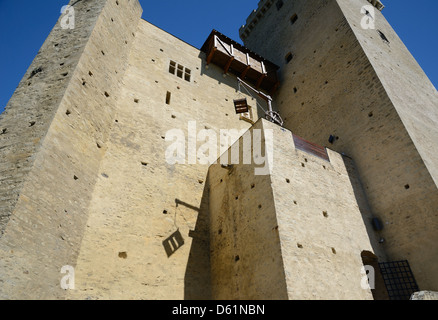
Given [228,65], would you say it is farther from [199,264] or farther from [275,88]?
[199,264]

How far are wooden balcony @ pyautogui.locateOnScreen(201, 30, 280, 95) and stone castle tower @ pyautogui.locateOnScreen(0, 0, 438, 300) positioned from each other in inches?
86.9

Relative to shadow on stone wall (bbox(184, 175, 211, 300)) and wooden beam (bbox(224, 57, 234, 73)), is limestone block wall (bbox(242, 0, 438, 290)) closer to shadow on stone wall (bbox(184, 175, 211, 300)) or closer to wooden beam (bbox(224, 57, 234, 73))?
wooden beam (bbox(224, 57, 234, 73))

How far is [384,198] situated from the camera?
9.00 metres

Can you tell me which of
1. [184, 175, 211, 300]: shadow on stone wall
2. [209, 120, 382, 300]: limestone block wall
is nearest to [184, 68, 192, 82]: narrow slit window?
[209, 120, 382, 300]: limestone block wall

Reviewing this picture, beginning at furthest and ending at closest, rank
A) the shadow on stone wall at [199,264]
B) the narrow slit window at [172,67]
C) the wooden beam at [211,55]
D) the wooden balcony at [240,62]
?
the wooden balcony at [240,62] → the wooden beam at [211,55] → the narrow slit window at [172,67] → the shadow on stone wall at [199,264]

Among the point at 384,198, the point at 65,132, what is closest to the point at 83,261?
the point at 65,132

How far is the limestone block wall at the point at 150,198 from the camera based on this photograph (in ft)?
23.1

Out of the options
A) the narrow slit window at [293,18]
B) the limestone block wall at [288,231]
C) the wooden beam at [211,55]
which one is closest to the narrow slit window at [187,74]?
the wooden beam at [211,55]

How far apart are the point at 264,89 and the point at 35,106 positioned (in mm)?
11263

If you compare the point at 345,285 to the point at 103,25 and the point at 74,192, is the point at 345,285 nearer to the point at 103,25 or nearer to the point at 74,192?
the point at 74,192

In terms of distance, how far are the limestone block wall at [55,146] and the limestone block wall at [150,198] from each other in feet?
1.42

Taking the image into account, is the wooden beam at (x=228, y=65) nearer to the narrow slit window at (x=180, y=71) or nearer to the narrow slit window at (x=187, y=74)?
the narrow slit window at (x=187, y=74)

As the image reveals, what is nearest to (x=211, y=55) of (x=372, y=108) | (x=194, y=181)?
(x=194, y=181)

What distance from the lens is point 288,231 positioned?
6.68 metres
